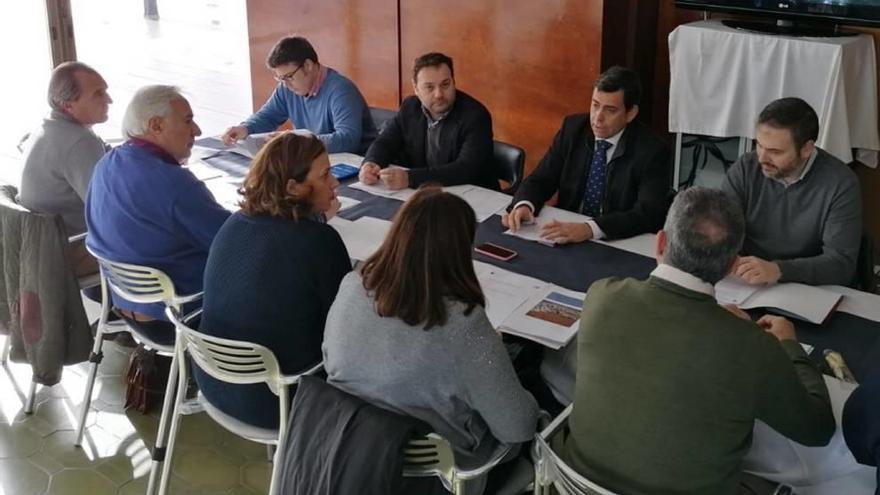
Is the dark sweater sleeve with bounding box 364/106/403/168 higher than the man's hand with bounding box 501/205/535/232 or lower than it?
higher

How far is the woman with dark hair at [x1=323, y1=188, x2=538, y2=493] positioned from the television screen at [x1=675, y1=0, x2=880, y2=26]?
3.05 m

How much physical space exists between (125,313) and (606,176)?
5.68 ft

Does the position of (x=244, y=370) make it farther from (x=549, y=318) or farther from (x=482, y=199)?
(x=482, y=199)

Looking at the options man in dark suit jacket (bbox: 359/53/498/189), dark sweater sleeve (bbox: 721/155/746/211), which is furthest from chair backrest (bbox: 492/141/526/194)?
dark sweater sleeve (bbox: 721/155/746/211)

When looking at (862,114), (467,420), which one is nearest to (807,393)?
(467,420)

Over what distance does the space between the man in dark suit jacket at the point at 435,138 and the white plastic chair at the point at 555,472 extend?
5.11 ft

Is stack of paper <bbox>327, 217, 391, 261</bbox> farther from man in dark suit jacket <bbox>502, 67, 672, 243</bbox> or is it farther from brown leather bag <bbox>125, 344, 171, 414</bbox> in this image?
brown leather bag <bbox>125, 344, 171, 414</bbox>

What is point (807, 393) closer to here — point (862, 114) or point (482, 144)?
point (482, 144)

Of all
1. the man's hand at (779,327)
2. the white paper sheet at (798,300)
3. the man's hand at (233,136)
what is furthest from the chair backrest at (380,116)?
the man's hand at (779,327)

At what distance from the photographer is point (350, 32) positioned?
564cm

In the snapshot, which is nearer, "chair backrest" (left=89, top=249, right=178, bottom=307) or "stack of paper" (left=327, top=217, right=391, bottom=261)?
"chair backrest" (left=89, top=249, right=178, bottom=307)

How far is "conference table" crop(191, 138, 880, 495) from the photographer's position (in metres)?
1.92

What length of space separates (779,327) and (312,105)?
2.63 m

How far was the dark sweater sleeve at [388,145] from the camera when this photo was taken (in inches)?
145
